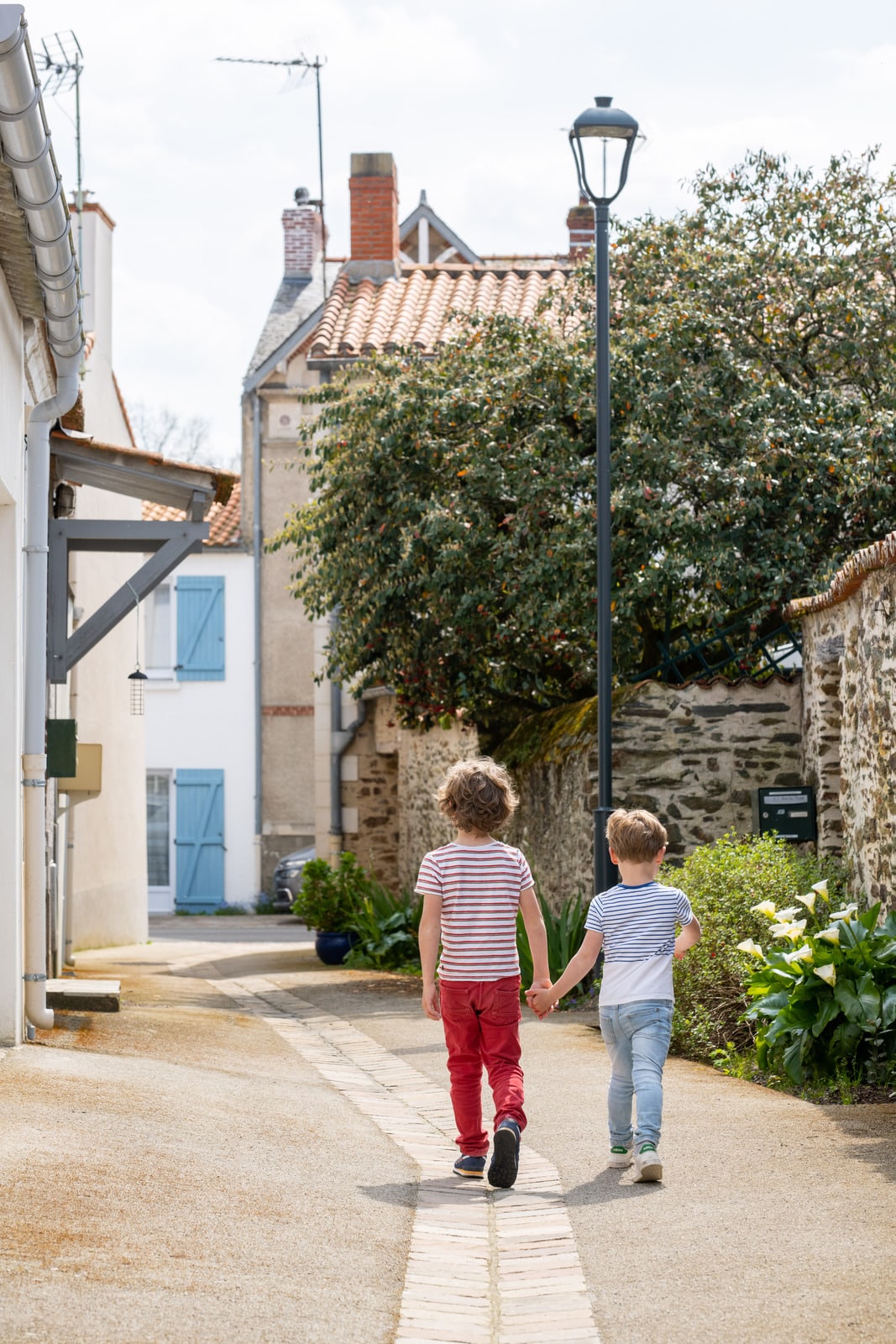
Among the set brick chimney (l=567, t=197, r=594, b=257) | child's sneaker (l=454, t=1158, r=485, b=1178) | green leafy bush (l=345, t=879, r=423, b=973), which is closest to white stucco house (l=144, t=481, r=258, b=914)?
brick chimney (l=567, t=197, r=594, b=257)

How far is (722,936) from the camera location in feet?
25.6

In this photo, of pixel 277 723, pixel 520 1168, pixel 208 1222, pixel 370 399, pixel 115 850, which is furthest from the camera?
pixel 277 723

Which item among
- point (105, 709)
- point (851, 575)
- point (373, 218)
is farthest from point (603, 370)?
point (373, 218)

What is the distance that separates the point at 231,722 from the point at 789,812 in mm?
14817

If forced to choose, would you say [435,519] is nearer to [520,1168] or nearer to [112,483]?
[112,483]

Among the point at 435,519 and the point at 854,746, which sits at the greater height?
the point at 435,519

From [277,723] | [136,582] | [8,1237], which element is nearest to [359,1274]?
[8,1237]

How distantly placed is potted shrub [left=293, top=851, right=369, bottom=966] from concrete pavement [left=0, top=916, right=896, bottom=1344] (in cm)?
651

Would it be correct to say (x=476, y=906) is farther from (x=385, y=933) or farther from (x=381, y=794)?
(x=381, y=794)

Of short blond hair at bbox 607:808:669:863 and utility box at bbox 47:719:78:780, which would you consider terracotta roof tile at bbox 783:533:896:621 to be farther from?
utility box at bbox 47:719:78:780

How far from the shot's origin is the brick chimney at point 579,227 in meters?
22.3

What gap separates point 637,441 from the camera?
11.0 metres

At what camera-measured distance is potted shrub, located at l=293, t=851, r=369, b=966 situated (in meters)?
14.0

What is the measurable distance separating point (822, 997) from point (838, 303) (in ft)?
21.2
